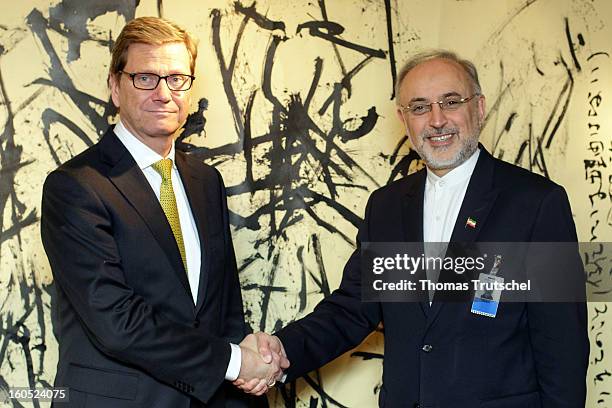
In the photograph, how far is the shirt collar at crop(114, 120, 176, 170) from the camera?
2.46 m

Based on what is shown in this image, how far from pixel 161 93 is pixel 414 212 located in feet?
3.03

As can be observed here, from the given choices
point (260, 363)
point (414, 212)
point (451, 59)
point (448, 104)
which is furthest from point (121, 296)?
point (451, 59)

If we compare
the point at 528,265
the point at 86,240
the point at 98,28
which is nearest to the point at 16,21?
the point at 98,28

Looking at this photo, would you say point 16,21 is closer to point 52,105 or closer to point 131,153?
point 52,105

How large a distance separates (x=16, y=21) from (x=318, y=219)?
1368 millimetres

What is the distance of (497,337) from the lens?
2.30 metres

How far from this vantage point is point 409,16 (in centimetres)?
312

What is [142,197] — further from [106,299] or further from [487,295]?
[487,295]

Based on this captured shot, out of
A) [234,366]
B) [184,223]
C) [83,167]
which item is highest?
A: [83,167]

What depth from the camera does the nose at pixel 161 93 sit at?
2.43 metres

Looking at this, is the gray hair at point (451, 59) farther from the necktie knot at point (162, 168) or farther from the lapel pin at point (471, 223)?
the necktie knot at point (162, 168)

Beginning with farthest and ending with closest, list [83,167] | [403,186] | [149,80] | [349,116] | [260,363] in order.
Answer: [349,116] → [403,186] → [260,363] → [149,80] → [83,167]

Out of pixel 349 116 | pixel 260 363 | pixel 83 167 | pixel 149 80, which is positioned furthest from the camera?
pixel 349 116

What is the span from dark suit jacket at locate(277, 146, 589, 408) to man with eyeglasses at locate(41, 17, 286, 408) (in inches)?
20.1
